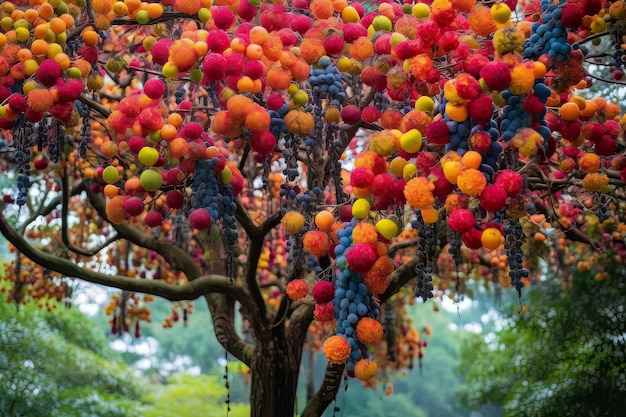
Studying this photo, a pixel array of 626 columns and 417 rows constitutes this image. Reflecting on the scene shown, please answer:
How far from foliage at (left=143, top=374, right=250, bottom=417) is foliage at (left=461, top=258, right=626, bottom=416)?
353cm

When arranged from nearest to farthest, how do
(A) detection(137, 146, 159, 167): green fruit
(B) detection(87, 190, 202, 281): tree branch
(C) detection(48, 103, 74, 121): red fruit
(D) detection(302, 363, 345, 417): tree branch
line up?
(A) detection(137, 146, 159, 167): green fruit, (C) detection(48, 103, 74, 121): red fruit, (D) detection(302, 363, 345, 417): tree branch, (B) detection(87, 190, 202, 281): tree branch

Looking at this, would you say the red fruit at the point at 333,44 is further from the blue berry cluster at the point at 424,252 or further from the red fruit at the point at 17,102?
the red fruit at the point at 17,102

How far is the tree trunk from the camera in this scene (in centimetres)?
427

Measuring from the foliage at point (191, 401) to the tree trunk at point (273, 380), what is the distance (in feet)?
17.5

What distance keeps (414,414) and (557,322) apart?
11738 millimetres

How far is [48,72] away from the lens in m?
3.01

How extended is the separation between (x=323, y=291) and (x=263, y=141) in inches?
25.6

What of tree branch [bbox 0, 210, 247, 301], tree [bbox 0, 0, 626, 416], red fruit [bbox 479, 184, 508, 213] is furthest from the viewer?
tree branch [bbox 0, 210, 247, 301]

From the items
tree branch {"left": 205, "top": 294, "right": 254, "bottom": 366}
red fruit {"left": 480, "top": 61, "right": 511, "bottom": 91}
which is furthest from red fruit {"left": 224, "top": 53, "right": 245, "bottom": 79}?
tree branch {"left": 205, "top": 294, "right": 254, "bottom": 366}

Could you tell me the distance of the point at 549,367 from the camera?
823cm

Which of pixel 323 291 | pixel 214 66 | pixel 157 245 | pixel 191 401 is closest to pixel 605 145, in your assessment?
pixel 323 291

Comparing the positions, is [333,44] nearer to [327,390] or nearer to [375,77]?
[375,77]

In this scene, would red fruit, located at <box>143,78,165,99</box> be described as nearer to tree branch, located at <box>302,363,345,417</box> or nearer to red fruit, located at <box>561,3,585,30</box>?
red fruit, located at <box>561,3,585,30</box>

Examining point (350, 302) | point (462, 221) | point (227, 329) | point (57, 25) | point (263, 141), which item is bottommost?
point (350, 302)
